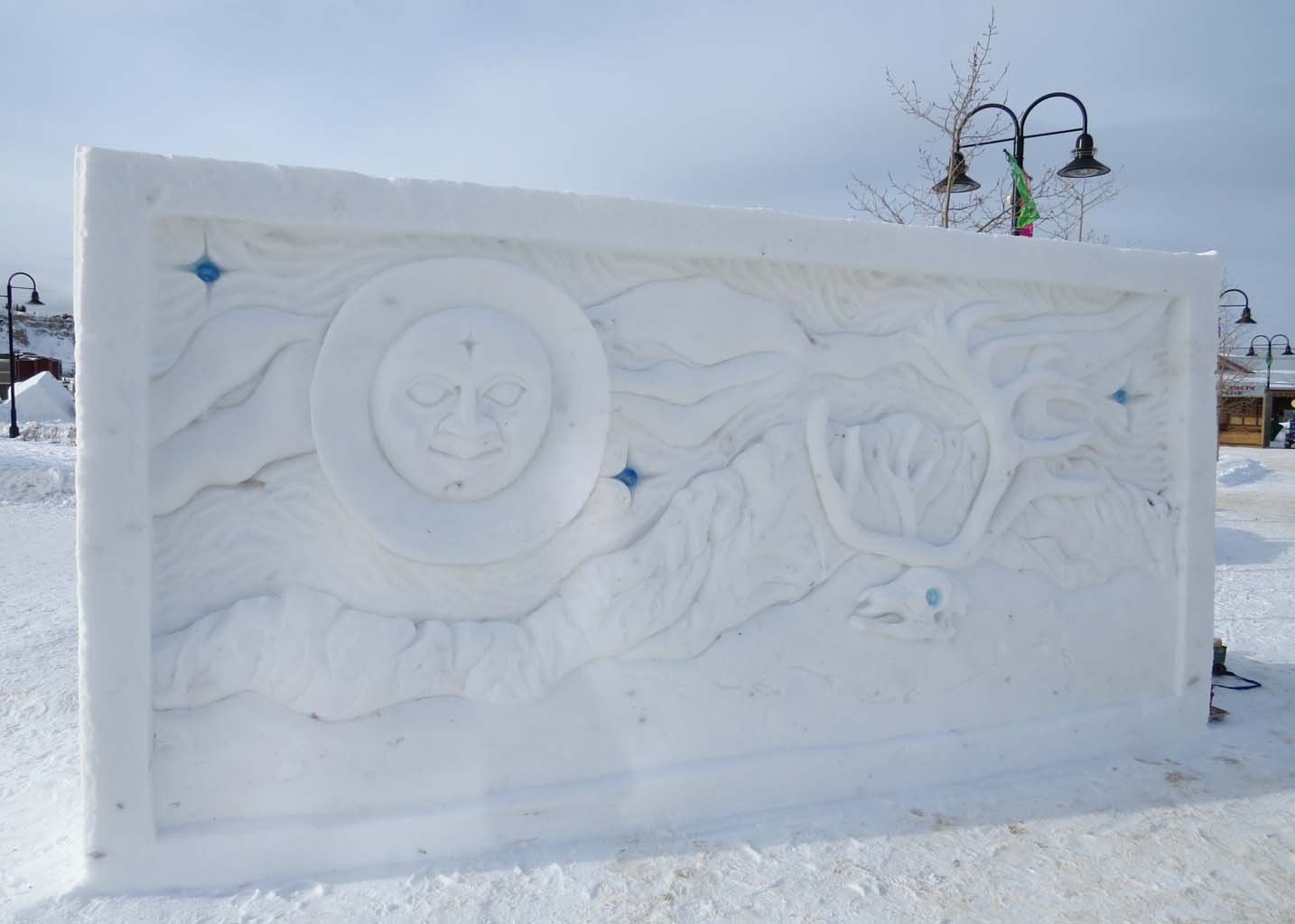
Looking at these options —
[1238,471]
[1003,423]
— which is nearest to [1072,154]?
[1003,423]

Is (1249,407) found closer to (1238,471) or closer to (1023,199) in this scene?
(1238,471)

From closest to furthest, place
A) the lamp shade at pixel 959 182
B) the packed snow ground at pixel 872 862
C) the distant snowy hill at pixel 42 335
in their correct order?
the packed snow ground at pixel 872 862 → the lamp shade at pixel 959 182 → the distant snowy hill at pixel 42 335

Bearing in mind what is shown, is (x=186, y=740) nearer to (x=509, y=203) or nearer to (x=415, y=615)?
(x=415, y=615)

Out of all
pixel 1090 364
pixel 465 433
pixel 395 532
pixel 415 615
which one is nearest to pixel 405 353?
pixel 465 433

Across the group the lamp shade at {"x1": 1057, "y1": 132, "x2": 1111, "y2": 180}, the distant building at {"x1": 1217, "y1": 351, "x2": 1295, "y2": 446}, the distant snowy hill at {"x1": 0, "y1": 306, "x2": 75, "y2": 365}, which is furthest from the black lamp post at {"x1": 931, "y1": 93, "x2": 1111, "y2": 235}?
the distant snowy hill at {"x1": 0, "y1": 306, "x2": 75, "y2": 365}

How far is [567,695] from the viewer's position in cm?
273

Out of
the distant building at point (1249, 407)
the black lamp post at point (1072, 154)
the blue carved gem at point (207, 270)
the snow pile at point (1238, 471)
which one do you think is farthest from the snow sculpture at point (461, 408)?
the distant building at point (1249, 407)

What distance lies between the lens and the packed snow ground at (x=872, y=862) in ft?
7.82

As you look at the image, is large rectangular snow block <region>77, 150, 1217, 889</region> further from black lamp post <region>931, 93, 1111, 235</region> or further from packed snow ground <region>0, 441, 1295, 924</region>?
black lamp post <region>931, 93, 1111, 235</region>

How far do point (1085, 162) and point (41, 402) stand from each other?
2105 centimetres

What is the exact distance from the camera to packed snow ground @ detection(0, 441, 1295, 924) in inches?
93.8

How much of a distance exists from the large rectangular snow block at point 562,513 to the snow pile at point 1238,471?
43.6 feet

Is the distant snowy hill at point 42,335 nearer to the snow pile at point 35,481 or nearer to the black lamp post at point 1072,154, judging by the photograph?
the snow pile at point 35,481

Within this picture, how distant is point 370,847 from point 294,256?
5.36 feet
